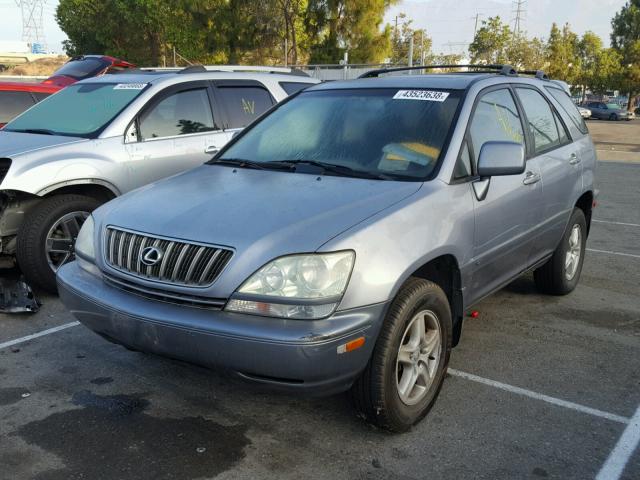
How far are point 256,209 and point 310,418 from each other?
1.17 meters

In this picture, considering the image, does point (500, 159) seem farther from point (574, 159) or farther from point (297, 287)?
point (574, 159)

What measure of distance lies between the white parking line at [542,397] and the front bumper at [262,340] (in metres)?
1.30

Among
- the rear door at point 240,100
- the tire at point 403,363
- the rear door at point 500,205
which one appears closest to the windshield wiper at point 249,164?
the rear door at point 500,205

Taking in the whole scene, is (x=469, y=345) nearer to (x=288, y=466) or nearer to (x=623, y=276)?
(x=288, y=466)

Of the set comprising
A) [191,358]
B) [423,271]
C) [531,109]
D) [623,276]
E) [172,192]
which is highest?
[531,109]

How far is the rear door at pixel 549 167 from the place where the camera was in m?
4.57

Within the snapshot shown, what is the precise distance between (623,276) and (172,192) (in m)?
4.67

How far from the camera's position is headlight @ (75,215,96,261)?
3.42 meters

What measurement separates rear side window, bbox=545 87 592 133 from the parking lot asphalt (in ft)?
5.93

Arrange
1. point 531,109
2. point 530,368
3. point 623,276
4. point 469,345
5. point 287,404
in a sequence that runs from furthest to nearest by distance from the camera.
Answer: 1. point 623,276
2. point 531,109
3. point 469,345
4. point 530,368
5. point 287,404

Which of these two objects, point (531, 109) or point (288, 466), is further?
point (531, 109)

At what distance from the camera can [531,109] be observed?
4742 millimetres

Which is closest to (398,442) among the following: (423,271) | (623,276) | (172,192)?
(423,271)

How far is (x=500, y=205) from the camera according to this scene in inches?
154
